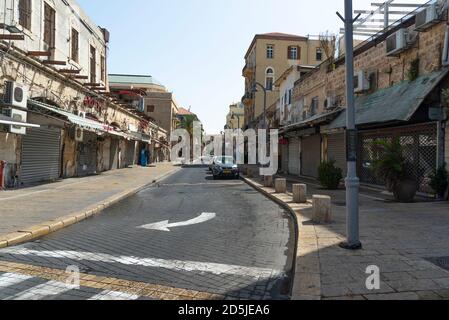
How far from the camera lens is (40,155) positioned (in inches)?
660

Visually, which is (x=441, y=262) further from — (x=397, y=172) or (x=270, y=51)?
(x=270, y=51)

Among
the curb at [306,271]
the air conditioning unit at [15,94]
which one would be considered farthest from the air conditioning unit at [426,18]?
the air conditioning unit at [15,94]

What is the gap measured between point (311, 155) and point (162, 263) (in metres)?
19.7

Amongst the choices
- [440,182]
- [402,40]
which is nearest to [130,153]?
[402,40]

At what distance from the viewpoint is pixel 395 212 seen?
932cm

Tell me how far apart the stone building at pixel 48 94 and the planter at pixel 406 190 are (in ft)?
39.3

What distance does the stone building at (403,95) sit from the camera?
38.1 ft

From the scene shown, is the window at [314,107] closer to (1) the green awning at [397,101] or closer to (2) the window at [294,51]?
(1) the green awning at [397,101]

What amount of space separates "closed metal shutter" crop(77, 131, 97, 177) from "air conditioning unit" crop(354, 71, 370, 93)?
1521 centimetres

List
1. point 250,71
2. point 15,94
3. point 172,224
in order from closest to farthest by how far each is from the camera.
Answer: point 172,224 → point 15,94 → point 250,71

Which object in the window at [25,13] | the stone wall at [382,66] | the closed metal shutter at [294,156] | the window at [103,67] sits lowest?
the closed metal shutter at [294,156]

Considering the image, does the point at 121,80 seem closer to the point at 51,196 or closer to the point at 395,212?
the point at 51,196

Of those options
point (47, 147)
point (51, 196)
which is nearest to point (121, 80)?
point (47, 147)
